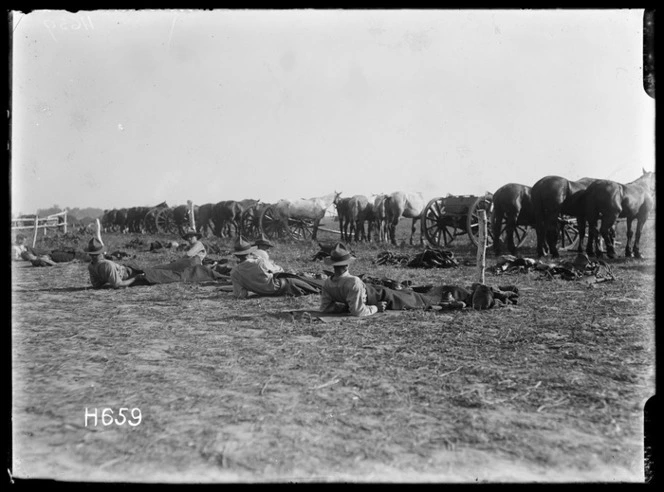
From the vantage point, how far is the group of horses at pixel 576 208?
1039 centimetres

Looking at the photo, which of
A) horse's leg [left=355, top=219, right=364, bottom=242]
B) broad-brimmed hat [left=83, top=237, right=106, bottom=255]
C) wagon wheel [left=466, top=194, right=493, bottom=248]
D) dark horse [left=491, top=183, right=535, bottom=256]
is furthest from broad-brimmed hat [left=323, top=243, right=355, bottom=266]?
horse's leg [left=355, top=219, right=364, bottom=242]

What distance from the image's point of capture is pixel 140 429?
129 inches

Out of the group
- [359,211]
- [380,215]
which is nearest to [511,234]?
[380,215]

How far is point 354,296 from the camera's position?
5688 mm

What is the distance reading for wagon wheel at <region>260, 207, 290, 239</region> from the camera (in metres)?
16.9

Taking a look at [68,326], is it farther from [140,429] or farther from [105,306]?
[140,429]

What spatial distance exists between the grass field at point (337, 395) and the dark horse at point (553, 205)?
5055 mm

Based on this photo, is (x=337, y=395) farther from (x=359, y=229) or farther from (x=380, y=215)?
(x=359, y=229)

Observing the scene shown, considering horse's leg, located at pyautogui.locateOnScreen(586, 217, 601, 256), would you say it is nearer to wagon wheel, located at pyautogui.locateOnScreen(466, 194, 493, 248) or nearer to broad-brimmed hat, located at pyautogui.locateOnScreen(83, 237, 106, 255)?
wagon wheel, located at pyautogui.locateOnScreen(466, 194, 493, 248)

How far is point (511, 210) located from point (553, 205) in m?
0.97

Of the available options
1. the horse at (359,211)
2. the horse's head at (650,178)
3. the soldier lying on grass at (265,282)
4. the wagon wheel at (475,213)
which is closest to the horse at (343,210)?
the horse at (359,211)

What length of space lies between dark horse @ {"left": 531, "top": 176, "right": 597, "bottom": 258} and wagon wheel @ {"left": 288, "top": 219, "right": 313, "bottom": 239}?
7.12 meters

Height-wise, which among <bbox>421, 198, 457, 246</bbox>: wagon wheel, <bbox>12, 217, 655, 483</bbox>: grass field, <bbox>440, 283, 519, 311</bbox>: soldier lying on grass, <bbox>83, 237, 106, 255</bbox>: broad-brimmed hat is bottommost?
<bbox>12, 217, 655, 483</bbox>: grass field

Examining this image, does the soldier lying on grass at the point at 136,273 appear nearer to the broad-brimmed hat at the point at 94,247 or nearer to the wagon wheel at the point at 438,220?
the broad-brimmed hat at the point at 94,247
